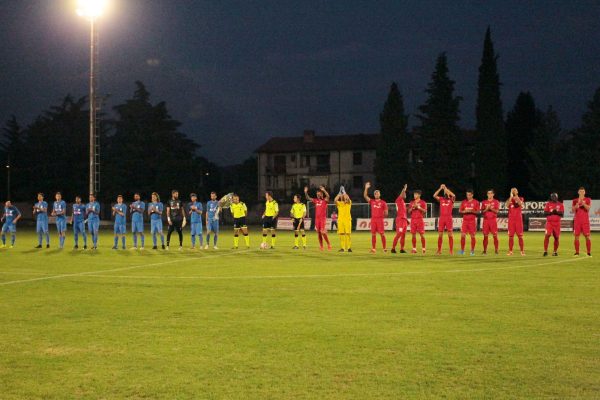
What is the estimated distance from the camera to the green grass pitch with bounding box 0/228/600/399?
20.5 ft

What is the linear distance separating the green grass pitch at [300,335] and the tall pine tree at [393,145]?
179 ft

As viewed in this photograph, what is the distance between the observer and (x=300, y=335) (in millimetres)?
8602

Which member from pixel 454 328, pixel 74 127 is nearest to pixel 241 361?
pixel 454 328

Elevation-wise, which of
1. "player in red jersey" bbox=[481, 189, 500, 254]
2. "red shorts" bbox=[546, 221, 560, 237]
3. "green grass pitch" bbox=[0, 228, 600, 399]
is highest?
"player in red jersey" bbox=[481, 189, 500, 254]

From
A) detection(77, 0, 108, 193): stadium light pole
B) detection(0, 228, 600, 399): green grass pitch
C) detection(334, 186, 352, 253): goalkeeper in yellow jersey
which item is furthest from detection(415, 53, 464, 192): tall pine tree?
detection(0, 228, 600, 399): green grass pitch

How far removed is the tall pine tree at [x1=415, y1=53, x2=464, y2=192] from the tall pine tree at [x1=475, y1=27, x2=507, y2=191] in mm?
3320

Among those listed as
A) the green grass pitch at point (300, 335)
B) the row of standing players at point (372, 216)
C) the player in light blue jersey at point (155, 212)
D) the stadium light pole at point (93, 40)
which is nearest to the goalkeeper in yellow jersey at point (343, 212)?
the row of standing players at point (372, 216)

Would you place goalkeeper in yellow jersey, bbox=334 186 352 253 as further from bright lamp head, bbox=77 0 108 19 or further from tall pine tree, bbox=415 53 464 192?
tall pine tree, bbox=415 53 464 192

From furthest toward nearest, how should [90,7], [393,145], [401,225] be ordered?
[393,145]
[90,7]
[401,225]

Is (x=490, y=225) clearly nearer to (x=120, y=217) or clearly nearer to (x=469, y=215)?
(x=469, y=215)

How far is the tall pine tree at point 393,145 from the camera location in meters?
71.1

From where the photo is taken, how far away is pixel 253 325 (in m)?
9.33

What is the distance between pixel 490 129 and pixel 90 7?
133 ft

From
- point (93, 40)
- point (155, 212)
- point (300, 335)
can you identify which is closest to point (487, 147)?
point (93, 40)
